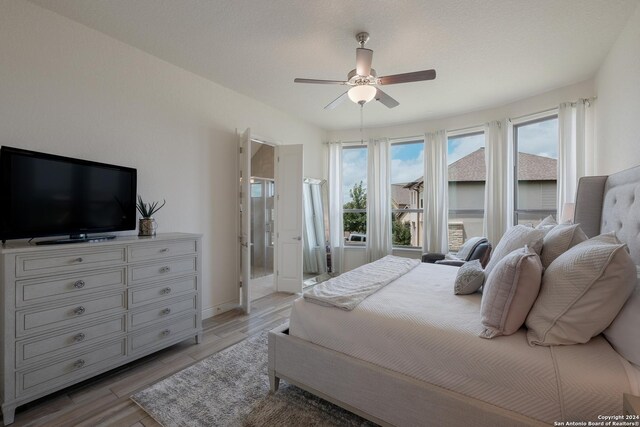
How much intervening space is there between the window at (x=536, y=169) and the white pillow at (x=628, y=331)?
300cm

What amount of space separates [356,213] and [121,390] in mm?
4222

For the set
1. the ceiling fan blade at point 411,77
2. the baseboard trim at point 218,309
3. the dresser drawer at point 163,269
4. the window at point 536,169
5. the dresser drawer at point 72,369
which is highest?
the ceiling fan blade at point 411,77

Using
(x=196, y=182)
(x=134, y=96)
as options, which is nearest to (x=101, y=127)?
(x=134, y=96)

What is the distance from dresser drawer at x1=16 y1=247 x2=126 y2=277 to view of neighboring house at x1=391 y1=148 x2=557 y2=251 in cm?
423

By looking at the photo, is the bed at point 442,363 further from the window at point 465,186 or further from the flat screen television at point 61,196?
the window at point 465,186

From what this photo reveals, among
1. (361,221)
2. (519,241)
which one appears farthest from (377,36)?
(361,221)

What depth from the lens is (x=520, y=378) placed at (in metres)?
1.11

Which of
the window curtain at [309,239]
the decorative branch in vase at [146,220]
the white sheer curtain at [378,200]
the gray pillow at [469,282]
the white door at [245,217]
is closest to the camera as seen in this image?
the gray pillow at [469,282]

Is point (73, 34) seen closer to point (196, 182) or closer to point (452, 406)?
point (196, 182)

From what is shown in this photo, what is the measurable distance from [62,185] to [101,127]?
2.25 ft

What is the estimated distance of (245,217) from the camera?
3.38 metres

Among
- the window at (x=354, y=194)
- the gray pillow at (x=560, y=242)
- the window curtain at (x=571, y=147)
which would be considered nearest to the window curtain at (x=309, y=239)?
the window at (x=354, y=194)

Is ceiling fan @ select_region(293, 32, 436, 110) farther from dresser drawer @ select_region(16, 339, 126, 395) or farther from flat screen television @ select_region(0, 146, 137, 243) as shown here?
dresser drawer @ select_region(16, 339, 126, 395)

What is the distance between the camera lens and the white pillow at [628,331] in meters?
1.03
